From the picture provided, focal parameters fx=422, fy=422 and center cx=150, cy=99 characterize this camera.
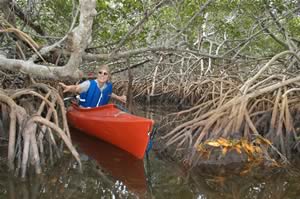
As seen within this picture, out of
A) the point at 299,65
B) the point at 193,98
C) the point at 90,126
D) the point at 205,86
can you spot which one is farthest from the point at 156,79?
the point at 90,126

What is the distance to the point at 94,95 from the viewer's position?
19.9ft

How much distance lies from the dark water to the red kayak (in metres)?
0.23

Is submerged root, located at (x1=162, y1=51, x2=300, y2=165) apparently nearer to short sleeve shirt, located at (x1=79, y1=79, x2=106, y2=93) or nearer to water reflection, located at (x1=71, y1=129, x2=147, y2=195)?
water reflection, located at (x1=71, y1=129, x2=147, y2=195)

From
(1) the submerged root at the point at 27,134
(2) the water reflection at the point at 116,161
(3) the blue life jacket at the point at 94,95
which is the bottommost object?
(2) the water reflection at the point at 116,161

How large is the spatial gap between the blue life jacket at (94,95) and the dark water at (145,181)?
1240 millimetres

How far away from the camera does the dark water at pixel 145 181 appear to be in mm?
3750

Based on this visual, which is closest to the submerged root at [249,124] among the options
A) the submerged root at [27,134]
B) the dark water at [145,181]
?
the dark water at [145,181]

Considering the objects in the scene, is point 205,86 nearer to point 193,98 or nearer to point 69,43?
point 193,98

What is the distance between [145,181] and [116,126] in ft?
3.76

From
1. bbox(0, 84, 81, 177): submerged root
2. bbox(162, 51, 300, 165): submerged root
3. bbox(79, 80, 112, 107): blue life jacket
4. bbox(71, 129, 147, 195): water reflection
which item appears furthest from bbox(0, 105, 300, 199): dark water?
bbox(79, 80, 112, 107): blue life jacket

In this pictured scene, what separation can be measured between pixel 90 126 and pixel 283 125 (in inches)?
102

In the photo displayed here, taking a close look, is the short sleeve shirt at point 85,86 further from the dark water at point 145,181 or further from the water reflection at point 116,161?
the dark water at point 145,181

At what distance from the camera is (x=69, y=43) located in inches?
145

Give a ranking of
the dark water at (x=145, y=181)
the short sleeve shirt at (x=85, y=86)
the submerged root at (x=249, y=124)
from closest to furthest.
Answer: the dark water at (x=145, y=181) → the submerged root at (x=249, y=124) → the short sleeve shirt at (x=85, y=86)
